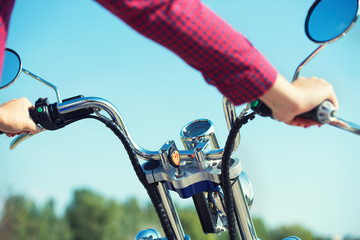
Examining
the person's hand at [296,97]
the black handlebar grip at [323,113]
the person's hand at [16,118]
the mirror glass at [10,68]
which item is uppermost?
the mirror glass at [10,68]

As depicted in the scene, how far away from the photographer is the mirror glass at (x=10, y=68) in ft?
5.24

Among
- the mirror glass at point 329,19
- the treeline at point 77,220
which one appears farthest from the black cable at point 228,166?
the treeline at point 77,220

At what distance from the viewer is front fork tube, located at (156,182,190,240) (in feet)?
4.49

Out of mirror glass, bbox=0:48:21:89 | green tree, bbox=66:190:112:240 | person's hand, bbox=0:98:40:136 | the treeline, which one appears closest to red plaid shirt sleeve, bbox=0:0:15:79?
person's hand, bbox=0:98:40:136

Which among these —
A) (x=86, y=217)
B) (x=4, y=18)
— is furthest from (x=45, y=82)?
(x=86, y=217)

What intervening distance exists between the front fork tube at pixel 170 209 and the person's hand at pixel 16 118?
474 mm

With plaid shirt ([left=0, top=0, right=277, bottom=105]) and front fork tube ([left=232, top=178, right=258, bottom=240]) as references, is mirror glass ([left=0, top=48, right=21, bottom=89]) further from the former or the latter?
front fork tube ([left=232, top=178, right=258, bottom=240])

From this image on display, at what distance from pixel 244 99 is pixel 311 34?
0.36 meters

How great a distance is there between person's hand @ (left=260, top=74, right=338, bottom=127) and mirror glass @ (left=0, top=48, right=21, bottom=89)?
101cm

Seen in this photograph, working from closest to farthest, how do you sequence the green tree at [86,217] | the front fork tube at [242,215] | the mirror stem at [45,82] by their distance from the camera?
the front fork tube at [242,215] → the mirror stem at [45,82] → the green tree at [86,217]

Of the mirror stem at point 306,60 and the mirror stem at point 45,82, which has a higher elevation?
the mirror stem at point 45,82

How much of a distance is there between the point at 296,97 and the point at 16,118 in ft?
2.93

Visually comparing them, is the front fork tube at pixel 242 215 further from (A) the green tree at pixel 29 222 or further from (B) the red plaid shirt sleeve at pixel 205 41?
(A) the green tree at pixel 29 222

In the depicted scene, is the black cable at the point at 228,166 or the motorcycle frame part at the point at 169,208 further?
the motorcycle frame part at the point at 169,208
